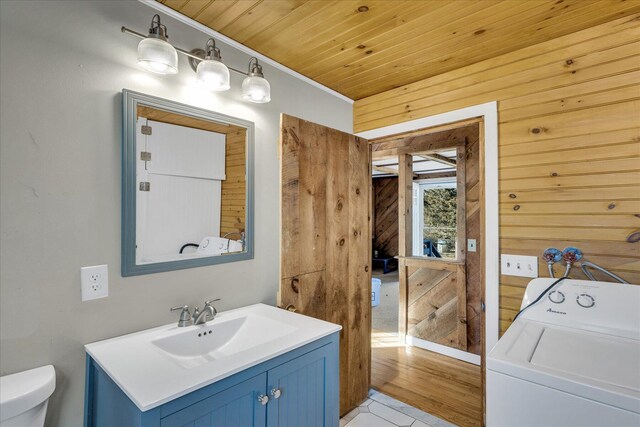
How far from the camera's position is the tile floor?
84.6 inches

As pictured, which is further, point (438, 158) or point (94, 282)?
point (438, 158)

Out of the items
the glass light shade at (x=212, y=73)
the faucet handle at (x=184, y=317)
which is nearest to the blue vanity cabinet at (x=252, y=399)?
the faucet handle at (x=184, y=317)

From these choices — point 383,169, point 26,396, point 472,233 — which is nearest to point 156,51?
point 26,396

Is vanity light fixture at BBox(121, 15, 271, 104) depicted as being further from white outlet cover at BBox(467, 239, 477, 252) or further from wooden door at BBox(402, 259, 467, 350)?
wooden door at BBox(402, 259, 467, 350)

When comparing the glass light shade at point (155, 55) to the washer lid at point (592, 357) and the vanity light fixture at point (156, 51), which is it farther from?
the washer lid at point (592, 357)

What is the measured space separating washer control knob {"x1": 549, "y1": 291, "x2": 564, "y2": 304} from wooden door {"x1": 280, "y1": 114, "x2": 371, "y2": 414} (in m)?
1.21

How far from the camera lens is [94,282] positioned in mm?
1260

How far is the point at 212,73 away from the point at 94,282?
41.3 inches

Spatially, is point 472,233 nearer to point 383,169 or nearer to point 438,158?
point 438,158

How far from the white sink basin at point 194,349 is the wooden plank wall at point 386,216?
6.43 metres

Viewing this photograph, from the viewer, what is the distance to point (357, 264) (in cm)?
239

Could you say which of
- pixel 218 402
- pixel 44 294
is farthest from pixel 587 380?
pixel 44 294

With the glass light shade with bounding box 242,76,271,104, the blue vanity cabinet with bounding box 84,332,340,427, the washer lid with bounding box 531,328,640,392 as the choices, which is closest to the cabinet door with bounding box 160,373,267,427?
the blue vanity cabinet with bounding box 84,332,340,427

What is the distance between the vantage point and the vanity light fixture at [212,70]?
1.48 m
